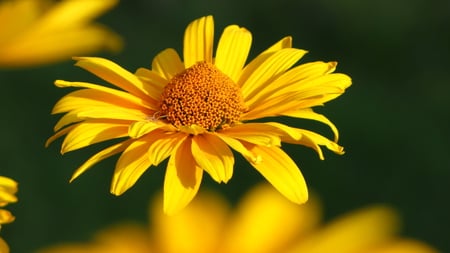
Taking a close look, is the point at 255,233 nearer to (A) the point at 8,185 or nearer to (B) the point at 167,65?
(B) the point at 167,65

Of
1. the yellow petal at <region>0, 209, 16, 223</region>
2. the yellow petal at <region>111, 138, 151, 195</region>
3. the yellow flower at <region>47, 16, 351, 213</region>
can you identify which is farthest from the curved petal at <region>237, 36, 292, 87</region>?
the yellow petal at <region>0, 209, 16, 223</region>

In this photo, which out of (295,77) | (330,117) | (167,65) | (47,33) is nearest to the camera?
(295,77)

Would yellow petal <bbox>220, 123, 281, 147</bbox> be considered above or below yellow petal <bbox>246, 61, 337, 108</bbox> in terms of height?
below

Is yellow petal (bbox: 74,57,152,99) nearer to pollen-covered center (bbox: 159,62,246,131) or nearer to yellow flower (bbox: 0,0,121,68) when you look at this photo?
pollen-covered center (bbox: 159,62,246,131)

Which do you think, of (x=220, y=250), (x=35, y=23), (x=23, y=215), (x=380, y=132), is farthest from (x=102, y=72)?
(x=380, y=132)

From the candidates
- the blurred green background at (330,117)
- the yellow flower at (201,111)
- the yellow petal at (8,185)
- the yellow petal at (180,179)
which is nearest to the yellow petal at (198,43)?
the yellow flower at (201,111)

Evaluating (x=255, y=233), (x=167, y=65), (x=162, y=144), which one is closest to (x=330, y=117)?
(x=255, y=233)

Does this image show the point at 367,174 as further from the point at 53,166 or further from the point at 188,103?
the point at 188,103

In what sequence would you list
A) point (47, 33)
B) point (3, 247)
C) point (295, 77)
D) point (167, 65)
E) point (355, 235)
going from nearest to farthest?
point (3, 247), point (295, 77), point (167, 65), point (355, 235), point (47, 33)
